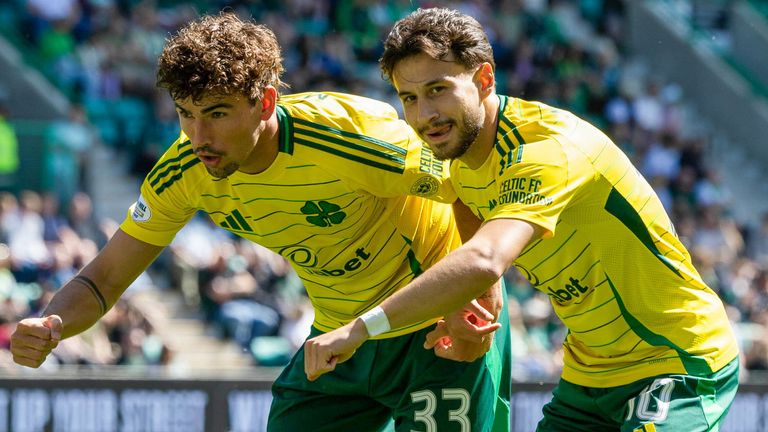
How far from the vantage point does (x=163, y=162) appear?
5266mm

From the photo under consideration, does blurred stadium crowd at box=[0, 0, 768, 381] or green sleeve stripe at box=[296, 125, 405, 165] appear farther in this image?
blurred stadium crowd at box=[0, 0, 768, 381]

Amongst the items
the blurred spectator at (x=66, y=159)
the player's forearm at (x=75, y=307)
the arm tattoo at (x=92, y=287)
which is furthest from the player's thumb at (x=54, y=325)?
the blurred spectator at (x=66, y=159)

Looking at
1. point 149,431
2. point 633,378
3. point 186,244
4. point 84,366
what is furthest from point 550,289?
point 186,244

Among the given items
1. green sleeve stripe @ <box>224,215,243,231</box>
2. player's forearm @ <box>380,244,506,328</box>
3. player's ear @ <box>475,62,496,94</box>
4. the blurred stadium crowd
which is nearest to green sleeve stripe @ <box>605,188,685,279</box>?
→ player's ear @ <box>475,62,496,94</box>

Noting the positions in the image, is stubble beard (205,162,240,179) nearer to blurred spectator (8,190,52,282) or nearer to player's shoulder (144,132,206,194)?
player's shoulder (144,132,206,194)

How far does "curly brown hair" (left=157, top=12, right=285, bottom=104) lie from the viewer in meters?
4.80

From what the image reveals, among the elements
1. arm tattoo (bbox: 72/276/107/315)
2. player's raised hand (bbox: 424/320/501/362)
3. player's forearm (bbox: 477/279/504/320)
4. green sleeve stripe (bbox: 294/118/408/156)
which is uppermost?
green sleeve stripe (bbox: 294/118/408/156)

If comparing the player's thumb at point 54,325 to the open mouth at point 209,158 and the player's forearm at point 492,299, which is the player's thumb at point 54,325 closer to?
the open mouth at point 209,158

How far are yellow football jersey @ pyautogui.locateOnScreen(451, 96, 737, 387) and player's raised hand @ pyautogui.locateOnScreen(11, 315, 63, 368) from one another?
5.44 ft

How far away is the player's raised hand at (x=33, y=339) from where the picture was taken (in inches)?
190

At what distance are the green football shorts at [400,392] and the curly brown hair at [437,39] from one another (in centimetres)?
124

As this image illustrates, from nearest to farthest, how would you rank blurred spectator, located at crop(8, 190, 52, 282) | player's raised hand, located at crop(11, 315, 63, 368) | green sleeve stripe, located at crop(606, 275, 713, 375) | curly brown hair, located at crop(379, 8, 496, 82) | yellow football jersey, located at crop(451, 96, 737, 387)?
yellow football jersey, located at crop(451, 96, 737, 387)
curly brown hair, located at crop(379, 8, 496, 82)
green sleeve stripe, located at crop(606, 275, 713, 375)
player's raised hand, located at crop(11, 315, 63, 368)
blurred spectator, located at crop(8, 190, 52, 282)

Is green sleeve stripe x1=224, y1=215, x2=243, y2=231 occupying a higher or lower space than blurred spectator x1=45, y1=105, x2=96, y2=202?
lower

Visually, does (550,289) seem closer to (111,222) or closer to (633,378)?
(633,378)
